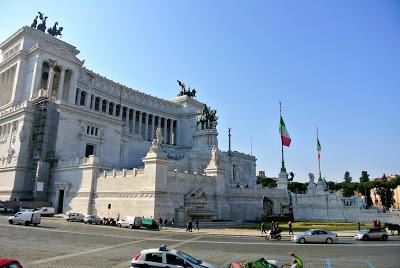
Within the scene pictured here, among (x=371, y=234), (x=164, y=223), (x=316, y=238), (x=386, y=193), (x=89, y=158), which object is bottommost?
(x=316, y=238)

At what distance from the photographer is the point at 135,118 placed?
10231 centimetres

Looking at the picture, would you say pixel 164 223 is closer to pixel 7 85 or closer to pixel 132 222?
pixel 132 222

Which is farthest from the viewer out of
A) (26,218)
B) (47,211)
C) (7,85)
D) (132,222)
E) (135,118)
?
(135,118)

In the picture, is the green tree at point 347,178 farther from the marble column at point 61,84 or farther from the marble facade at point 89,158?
the marble column at point 61,84

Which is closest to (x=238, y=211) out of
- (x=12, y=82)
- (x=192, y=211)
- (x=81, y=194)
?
(x=192, y=211)

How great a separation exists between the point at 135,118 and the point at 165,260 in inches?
3595

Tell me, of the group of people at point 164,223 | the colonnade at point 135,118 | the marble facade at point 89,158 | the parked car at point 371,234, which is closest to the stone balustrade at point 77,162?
the marble facade at point 89,158

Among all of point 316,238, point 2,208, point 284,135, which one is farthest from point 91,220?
point 284,135

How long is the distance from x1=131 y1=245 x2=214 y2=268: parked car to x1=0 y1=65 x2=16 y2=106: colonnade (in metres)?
75.6

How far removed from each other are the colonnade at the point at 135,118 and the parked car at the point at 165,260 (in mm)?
74587

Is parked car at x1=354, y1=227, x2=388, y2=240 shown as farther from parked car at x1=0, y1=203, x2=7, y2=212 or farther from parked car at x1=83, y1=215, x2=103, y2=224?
parked car at x1=0, y1=203, x2=7, y2=212

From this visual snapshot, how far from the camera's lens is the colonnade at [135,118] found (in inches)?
3460

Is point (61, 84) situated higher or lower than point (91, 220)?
higher

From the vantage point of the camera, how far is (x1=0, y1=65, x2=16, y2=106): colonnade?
254 feet
